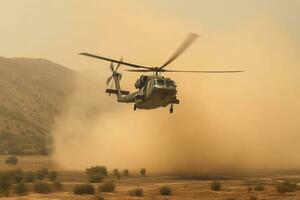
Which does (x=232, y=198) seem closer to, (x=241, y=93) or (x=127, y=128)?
(x=127, y=128)

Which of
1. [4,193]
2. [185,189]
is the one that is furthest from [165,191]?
[4,193]

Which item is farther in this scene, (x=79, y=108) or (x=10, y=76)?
A: (x=10, y=76)

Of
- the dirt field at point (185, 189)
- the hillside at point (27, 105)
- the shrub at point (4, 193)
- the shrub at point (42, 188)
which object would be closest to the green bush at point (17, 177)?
the dirt field at point (185, 189)

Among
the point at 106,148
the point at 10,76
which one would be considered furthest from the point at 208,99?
the point at 10,76

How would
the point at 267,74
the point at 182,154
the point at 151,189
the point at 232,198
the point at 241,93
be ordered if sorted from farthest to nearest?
the point at 267,74, the point at 241,93, the point at 182,154, the point at 151,189, the point at 232,198

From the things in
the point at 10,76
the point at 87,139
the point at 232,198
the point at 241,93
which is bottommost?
the point at 232,198

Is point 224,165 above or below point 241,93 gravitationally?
below

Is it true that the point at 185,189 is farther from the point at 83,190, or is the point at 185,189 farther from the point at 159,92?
the point at 159,92

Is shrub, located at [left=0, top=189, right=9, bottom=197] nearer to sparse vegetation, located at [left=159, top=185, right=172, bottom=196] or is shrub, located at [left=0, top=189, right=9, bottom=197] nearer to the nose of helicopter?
sparse vegetation, located at [left=159, top=185, right=172, bottom=196]

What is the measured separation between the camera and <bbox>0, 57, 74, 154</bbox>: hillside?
370 ft

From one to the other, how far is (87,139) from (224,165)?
805 inches

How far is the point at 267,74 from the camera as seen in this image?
80500 millimetres

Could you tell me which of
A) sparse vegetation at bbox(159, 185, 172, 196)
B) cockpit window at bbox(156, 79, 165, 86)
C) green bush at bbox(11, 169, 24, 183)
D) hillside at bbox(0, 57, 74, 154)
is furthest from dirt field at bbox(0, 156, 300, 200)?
hillside at bbox(0, 57, 74, 154)

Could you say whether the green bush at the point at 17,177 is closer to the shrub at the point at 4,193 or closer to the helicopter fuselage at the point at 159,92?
the shrub at the point at 4,193
